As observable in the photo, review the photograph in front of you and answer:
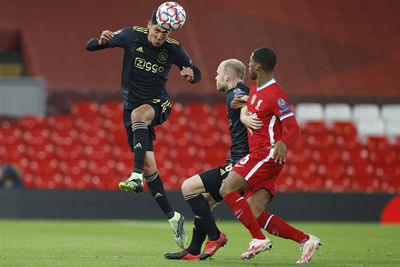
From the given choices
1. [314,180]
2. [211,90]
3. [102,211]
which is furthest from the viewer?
[211,90]

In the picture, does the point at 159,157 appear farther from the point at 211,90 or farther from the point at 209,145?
the point at 211,90

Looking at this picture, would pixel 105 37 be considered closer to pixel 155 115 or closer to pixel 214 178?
pixel 155 115

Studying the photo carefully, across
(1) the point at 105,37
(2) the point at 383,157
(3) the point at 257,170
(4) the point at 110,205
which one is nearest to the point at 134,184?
(3) the point at 257,170

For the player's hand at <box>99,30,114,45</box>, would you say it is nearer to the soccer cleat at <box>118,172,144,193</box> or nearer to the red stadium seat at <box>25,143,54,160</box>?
the soccer cleat at <box>118,172,144,193</box>

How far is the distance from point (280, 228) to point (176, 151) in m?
11.5

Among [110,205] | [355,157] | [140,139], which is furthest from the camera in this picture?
[355,157]

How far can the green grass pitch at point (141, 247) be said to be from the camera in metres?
6.18

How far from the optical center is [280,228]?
20.3ft

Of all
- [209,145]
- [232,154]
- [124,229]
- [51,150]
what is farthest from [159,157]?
[232,154]

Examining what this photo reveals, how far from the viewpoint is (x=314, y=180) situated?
17.0 meters

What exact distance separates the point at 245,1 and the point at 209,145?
594 centimetres

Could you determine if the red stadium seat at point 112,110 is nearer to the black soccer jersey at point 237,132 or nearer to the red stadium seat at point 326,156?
the red stadium seat at point 326,156

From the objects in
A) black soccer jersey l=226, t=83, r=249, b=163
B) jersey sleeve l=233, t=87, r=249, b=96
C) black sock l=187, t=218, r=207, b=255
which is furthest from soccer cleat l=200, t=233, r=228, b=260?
jersey sleeve l=233, t=87, r=249, b=96

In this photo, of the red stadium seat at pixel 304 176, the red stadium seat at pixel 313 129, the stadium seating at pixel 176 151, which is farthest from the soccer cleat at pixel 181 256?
the red stadium seat at pixel 313 129
